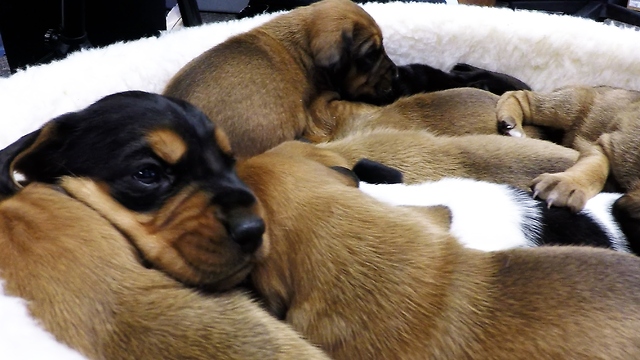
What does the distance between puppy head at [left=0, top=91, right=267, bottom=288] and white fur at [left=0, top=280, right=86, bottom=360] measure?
0.24m

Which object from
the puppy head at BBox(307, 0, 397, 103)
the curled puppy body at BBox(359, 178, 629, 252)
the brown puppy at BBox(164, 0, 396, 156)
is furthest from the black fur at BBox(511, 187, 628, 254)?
the puppy head at BBox(307, 0, 397, 103)

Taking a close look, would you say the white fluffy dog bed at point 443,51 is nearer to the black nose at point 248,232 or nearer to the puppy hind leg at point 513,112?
the puppy hind leg at point 513,112

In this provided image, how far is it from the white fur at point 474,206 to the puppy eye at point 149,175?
1.64 feet

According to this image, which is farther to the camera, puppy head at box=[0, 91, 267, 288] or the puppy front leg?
the puppy front leg

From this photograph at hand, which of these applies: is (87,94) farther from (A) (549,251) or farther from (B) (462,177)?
(A) (549,251)

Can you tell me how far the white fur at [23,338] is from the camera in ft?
3.30

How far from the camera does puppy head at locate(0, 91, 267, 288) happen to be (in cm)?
119

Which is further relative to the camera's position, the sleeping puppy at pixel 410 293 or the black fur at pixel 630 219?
the black fur at pixel 630 219

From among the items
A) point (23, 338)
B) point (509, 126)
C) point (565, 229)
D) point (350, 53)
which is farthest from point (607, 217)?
point (23, 338)

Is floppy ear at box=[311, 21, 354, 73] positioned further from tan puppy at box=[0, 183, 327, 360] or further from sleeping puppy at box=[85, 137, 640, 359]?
tan puppy at box=[0, 183, 327, 360]

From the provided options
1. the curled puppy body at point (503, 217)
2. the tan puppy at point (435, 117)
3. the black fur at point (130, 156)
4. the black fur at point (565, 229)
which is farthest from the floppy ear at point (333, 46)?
the black fur at point (130, 156)

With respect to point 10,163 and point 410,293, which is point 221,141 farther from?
point 410,293

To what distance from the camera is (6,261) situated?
110 cm

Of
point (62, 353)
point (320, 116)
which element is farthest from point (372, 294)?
point (320, 116)
